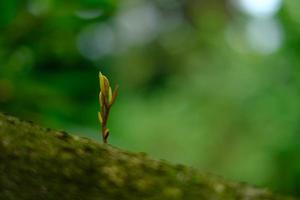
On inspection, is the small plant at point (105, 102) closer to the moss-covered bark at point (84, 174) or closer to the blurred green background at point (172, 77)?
the moss-covered bark at point (84, 174)

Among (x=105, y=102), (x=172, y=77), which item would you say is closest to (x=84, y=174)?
(x=105, y=102)

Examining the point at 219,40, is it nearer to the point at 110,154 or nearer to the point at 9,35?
the point at 9,35

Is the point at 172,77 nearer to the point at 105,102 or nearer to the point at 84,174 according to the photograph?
the point at 105,102

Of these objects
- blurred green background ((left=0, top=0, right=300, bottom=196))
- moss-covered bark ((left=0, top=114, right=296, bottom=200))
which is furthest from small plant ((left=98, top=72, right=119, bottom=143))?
blurred green background ((left=0, top=0, right=300, bottom=196))

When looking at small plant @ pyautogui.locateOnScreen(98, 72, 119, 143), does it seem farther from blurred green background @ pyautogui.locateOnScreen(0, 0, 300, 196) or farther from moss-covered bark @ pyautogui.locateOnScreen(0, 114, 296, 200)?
blurred green background @ pyautogui.locateOnScreen(0, 0, 300, 196)

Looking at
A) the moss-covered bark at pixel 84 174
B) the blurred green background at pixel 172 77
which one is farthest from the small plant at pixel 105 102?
the blurred green background at pixel 172 77
